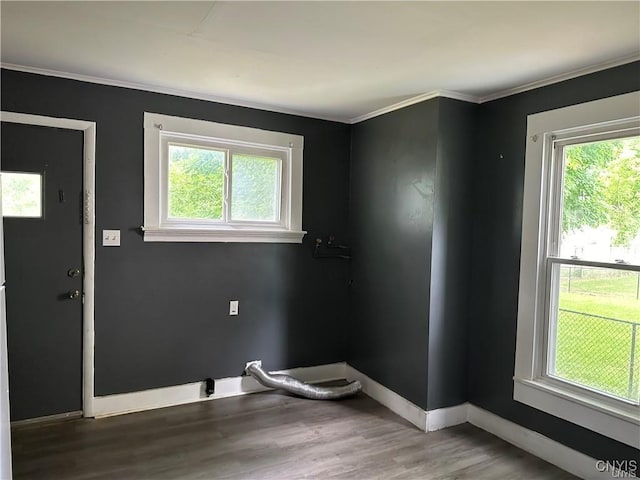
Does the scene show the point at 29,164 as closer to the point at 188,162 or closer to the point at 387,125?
the point at 188,162

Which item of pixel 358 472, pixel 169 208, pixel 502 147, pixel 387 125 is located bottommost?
pixel 358 472

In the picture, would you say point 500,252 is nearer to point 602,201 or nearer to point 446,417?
point 602,201

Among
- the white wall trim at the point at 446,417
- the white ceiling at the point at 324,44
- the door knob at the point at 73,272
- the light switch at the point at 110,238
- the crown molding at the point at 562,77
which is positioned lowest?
the white wall trim at the point at 446,417

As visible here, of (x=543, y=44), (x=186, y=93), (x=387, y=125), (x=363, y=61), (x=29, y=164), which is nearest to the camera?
(x=543, y=44)

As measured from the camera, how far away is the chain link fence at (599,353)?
7.72 ft

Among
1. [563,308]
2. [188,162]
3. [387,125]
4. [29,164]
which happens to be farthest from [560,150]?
[29,164]

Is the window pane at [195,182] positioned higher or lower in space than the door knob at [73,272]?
higher

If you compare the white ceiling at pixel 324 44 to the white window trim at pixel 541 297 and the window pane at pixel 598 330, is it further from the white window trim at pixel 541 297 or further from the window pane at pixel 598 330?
the window pane at pixel 598 330

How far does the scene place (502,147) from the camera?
9.66 feet

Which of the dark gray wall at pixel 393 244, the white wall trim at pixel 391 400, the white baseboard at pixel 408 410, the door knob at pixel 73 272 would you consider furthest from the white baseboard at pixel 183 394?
the door knob at pixel 73 272

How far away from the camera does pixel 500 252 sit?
2.97 metres

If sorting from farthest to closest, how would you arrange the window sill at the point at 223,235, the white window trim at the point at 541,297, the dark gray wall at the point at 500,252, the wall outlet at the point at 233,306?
the wall outlet at the point at 233,306
the window sill at the point at 223,235
the dark gray wall at the point at 500,252
the white window trim at the point at 541,297

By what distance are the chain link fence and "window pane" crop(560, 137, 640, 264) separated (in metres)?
0.37

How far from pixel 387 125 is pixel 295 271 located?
138cm
